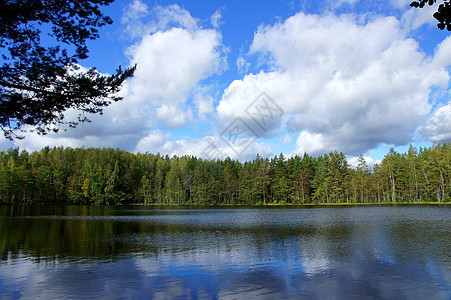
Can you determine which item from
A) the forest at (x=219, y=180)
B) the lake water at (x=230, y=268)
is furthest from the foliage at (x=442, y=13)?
the forest at (x=219, y=180)

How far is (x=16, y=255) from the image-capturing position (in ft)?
59.4

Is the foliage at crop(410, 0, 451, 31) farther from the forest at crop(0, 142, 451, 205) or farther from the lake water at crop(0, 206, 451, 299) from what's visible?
the forest at crop(0, 142, 451, 205)

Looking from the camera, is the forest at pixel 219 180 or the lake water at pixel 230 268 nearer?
the lake water at pixel 230 268

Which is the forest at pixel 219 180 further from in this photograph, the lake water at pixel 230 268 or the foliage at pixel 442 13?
the foliage at pixel 442 13

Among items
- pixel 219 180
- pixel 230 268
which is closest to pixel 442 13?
pixel 230 268

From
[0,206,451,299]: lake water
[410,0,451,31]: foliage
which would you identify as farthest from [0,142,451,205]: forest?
[410,0,451,31]: foliage

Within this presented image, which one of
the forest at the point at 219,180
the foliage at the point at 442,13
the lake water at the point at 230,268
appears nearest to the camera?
the foliage at the point at 442,13

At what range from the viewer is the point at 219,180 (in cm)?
12838

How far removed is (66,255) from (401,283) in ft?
60.0

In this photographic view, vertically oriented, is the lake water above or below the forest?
below

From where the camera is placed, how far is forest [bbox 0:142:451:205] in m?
95.2

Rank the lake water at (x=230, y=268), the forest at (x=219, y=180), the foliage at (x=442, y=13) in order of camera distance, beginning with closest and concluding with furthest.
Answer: the foliage at (x=442, y=13), the lake water at (x=230, y=268), the forest at (x=219, y=180)

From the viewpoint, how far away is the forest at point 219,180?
95.2 m

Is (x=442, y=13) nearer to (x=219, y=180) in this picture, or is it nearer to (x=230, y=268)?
(x=230, y=268)
